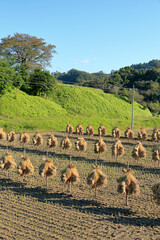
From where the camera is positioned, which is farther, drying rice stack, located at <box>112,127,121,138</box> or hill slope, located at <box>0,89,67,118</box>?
hill slope, located at <box>0,89,67,118</box>

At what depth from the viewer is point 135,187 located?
15.6 metres

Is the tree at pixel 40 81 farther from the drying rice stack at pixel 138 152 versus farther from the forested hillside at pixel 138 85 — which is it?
the drying rice stack at pixel 138 152

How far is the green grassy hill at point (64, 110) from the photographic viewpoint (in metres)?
48.3

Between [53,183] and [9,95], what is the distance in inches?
1533

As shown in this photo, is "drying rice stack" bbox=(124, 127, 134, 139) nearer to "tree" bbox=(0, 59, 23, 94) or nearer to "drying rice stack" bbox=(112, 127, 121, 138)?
"drying rice stack" bbox=(112, 127, 121, 138)

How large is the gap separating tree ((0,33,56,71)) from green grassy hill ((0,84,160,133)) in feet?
31.1


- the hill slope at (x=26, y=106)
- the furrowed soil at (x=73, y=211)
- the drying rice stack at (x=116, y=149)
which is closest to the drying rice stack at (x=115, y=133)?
the drying rice stack at (x=116, y=149)

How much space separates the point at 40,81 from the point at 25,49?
13.9 metres

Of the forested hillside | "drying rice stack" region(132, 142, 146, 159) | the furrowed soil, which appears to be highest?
the forested hillside

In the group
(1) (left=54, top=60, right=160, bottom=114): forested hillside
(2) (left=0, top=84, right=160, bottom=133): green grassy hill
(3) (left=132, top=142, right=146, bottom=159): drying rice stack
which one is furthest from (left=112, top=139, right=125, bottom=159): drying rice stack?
(1) (left=54, top=60, right=160, bottom=114): forested hillside

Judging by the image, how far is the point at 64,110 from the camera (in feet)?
201

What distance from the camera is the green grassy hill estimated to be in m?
48.3

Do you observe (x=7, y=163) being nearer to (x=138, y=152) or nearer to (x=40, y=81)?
(x=138, y=152)

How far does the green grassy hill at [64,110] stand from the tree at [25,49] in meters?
9.49
